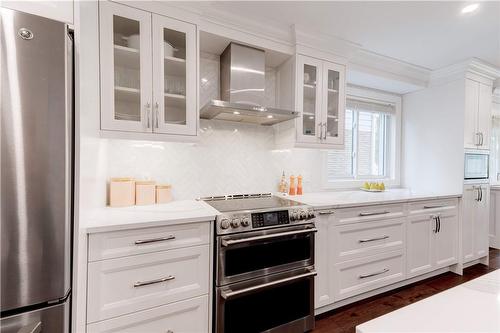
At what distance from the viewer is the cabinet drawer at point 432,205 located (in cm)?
233

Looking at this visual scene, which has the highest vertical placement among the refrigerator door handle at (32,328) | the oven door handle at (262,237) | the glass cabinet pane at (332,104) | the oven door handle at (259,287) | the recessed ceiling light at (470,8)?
the recessed ceiling light at (470,8)

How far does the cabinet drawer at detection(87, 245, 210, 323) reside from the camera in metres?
1.20

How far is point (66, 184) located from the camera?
88 centimetres

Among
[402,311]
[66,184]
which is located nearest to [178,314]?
[66,184]

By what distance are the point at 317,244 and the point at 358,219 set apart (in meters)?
0.46

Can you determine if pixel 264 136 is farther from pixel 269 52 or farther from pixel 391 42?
pixel 391 42

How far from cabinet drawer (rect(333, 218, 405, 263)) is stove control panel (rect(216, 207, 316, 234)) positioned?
403 millimetres

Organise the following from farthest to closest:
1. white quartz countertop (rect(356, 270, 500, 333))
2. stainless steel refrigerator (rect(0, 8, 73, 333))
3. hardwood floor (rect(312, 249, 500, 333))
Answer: hardwood floor (rect(312, 249, 500, 333)) → stainless steel refrigerator (rect(0, 8, 73, 333)) → white quartz countertop (rect(356, 270, 500, 333))

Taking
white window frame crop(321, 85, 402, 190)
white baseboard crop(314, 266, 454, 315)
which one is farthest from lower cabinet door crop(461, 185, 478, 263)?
white window frame crop(321, 85, 402, 190)

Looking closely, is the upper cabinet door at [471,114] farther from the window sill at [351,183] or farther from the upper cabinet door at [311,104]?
the upper cabinet door at [311,104]

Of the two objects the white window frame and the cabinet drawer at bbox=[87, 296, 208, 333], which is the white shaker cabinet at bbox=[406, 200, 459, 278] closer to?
the white window frame

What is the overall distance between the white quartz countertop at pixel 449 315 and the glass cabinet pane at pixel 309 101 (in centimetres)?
169

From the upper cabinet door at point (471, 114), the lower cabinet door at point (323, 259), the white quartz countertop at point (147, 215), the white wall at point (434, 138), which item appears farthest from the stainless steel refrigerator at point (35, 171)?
the upper cabinet door at point (471, 114)

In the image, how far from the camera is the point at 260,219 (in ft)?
5.20
